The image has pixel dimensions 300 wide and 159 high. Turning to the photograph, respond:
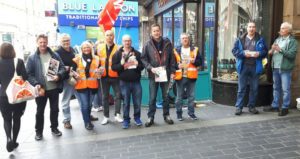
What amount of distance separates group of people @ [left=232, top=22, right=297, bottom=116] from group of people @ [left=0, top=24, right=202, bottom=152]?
101 centimetres

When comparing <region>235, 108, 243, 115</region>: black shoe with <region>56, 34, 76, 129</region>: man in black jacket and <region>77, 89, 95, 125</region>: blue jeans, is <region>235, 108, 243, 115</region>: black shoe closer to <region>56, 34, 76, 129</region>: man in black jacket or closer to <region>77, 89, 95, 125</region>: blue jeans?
<region>77, 89, 95, 125</region>: blue jeans

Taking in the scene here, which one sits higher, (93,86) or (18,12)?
(18,12)

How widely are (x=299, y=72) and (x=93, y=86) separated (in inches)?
170

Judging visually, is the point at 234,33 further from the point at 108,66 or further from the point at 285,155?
the point at 285,155

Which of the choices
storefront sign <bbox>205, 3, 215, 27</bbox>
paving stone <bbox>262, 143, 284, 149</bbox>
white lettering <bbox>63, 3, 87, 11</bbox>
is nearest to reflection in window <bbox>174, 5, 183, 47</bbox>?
storefront sign <bbox>205, 3, 215, 27</bbox>

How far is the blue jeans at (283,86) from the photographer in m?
6.10

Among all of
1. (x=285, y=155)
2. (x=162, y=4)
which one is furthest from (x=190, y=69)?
(x=162, y=4)

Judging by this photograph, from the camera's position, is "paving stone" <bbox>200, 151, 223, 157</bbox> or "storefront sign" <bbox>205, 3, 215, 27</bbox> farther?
"storefront sign" <bbox>205, 3, 215, 27</bbox>

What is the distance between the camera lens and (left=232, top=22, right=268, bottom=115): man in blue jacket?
20.3ft

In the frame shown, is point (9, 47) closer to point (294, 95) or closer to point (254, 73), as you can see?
point (254, 73)

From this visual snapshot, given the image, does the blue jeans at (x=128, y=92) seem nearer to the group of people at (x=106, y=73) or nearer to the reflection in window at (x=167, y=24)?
the group of people at (x=106, y=73)

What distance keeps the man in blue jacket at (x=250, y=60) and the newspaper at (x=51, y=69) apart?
3.56m

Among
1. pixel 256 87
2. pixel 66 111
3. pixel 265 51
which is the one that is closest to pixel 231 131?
pixel 256 87

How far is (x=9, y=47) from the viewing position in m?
4.70
